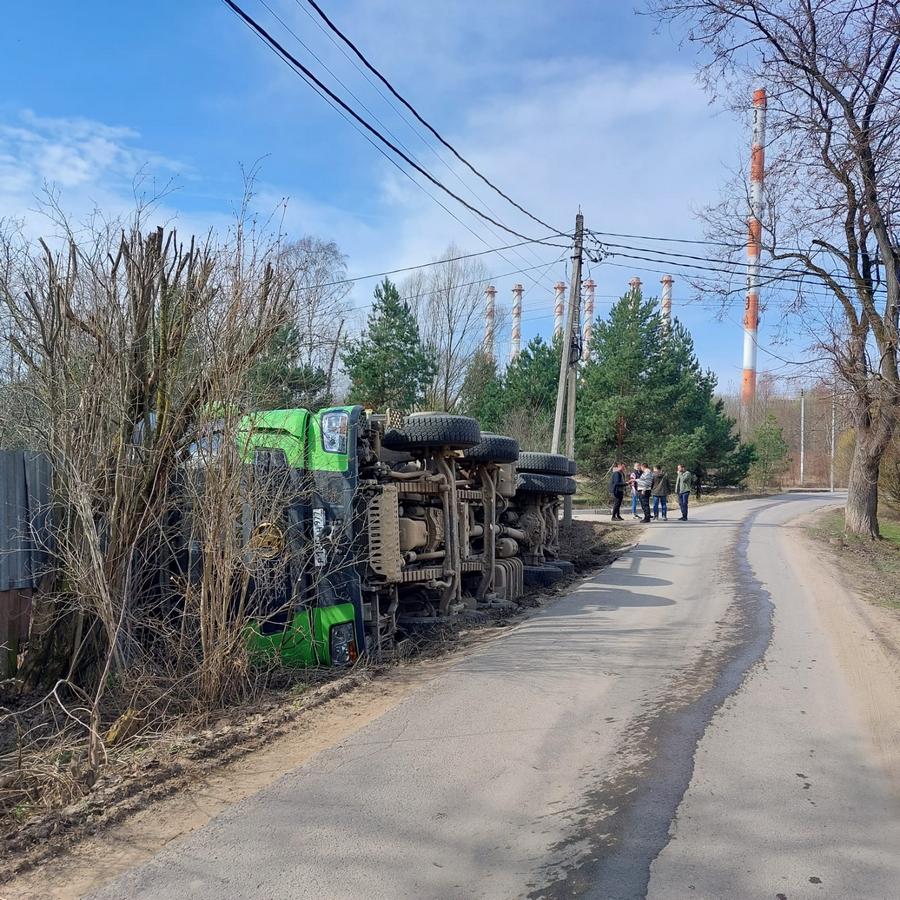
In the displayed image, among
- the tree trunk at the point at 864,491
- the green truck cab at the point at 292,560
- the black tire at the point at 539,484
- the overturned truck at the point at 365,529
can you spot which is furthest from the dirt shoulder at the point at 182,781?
the tree trunk at the point at 864,491

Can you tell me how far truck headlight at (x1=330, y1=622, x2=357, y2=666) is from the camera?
6531 mm

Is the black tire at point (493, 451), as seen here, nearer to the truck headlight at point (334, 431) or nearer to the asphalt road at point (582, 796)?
the asphalt road at point (582, 796)

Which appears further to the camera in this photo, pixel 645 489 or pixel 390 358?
pixel 390 358

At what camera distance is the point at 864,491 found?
20047 millimetres

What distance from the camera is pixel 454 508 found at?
8.55 meters

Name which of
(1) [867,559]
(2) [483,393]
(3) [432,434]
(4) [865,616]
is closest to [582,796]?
(3) [432,434]

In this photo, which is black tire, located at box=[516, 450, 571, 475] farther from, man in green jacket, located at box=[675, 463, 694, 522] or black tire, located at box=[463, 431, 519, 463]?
man in green jacket, located at box=[675, 463, 694, 522]

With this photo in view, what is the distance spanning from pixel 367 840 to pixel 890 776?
2880 millimetres

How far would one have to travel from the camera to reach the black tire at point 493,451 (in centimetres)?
960

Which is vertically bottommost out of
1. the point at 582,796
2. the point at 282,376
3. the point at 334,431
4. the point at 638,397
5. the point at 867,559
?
the point at 867,559

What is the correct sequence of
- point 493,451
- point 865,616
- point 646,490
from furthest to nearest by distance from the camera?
1. point 646,490
2. point 493,451
3. point 865,616

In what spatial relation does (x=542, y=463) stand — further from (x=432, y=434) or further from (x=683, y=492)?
(x=683, y=492)

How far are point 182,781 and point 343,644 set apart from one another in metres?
2.39

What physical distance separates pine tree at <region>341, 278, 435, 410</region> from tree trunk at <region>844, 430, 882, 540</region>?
17895 mm
